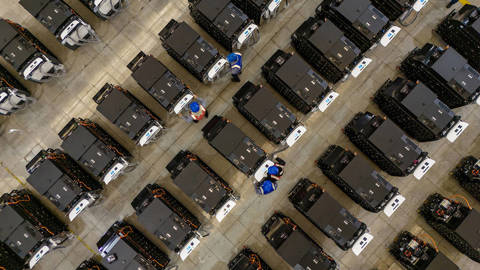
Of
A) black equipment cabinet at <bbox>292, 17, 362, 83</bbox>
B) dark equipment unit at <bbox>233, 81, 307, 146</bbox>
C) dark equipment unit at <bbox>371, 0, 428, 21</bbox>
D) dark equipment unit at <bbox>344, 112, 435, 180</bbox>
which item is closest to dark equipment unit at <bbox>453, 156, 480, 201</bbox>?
dark equipment unit at <bbox>344, 112, 435, 180</bbox>

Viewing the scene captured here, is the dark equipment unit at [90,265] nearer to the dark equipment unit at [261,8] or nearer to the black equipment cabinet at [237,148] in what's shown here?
the black equipment cabinet at [237,148]

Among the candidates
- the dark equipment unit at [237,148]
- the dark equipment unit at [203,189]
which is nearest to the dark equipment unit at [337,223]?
the dark equipment unit at [237,148]

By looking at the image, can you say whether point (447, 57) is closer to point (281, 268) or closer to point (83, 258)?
point (281, 268)

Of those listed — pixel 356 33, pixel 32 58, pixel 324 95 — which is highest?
pixel 356 33

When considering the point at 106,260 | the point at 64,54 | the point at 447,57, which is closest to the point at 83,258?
the point at 106,260

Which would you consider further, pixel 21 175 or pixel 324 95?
pixel 21 175

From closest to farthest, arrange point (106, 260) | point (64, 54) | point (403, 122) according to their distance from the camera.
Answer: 1. point (106, 260)
2. point (403, 122)
3. point (64, 54)

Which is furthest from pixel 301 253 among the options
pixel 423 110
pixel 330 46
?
pixel 330 46
